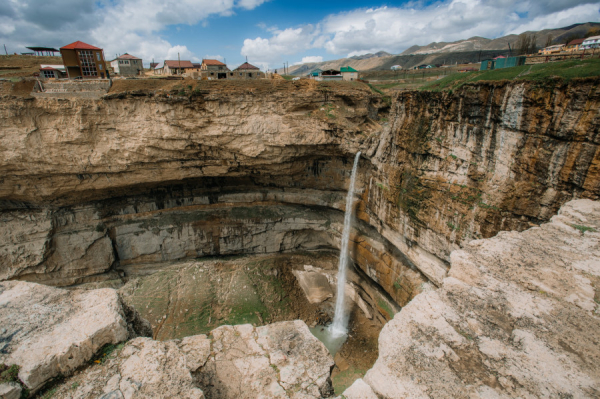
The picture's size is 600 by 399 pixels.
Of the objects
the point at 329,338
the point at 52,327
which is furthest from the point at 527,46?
the point at 52,327

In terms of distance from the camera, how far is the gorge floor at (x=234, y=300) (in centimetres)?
1336

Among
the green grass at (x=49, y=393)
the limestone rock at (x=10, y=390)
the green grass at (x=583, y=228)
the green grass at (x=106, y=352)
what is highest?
the green grass at (x=583, y=228)

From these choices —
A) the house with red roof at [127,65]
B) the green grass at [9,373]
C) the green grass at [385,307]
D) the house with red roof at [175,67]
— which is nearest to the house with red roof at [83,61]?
the house with red roof at [127,65]

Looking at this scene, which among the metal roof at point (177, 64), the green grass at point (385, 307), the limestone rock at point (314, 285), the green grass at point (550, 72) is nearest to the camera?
the green grass at point (550, 72)

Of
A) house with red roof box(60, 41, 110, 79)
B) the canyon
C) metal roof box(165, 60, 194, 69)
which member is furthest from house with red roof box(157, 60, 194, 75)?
the canyon

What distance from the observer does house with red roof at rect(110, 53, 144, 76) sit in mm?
24391

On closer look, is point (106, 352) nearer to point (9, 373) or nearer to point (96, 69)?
point (9, 373)

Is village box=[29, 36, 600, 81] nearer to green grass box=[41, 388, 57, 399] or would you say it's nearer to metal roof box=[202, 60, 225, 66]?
metal roof box=[202, 60, 225, 66]

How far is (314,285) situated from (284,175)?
700 centimetres

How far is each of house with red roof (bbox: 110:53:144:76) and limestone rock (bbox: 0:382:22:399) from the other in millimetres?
26824

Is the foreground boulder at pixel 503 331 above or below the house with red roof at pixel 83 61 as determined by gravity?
below

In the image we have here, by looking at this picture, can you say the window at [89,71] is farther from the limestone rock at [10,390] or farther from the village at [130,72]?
the limestone rock at [10,390]

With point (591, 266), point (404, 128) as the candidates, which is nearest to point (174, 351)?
point (591, 266)

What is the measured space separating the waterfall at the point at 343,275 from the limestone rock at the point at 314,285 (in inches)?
27.3
